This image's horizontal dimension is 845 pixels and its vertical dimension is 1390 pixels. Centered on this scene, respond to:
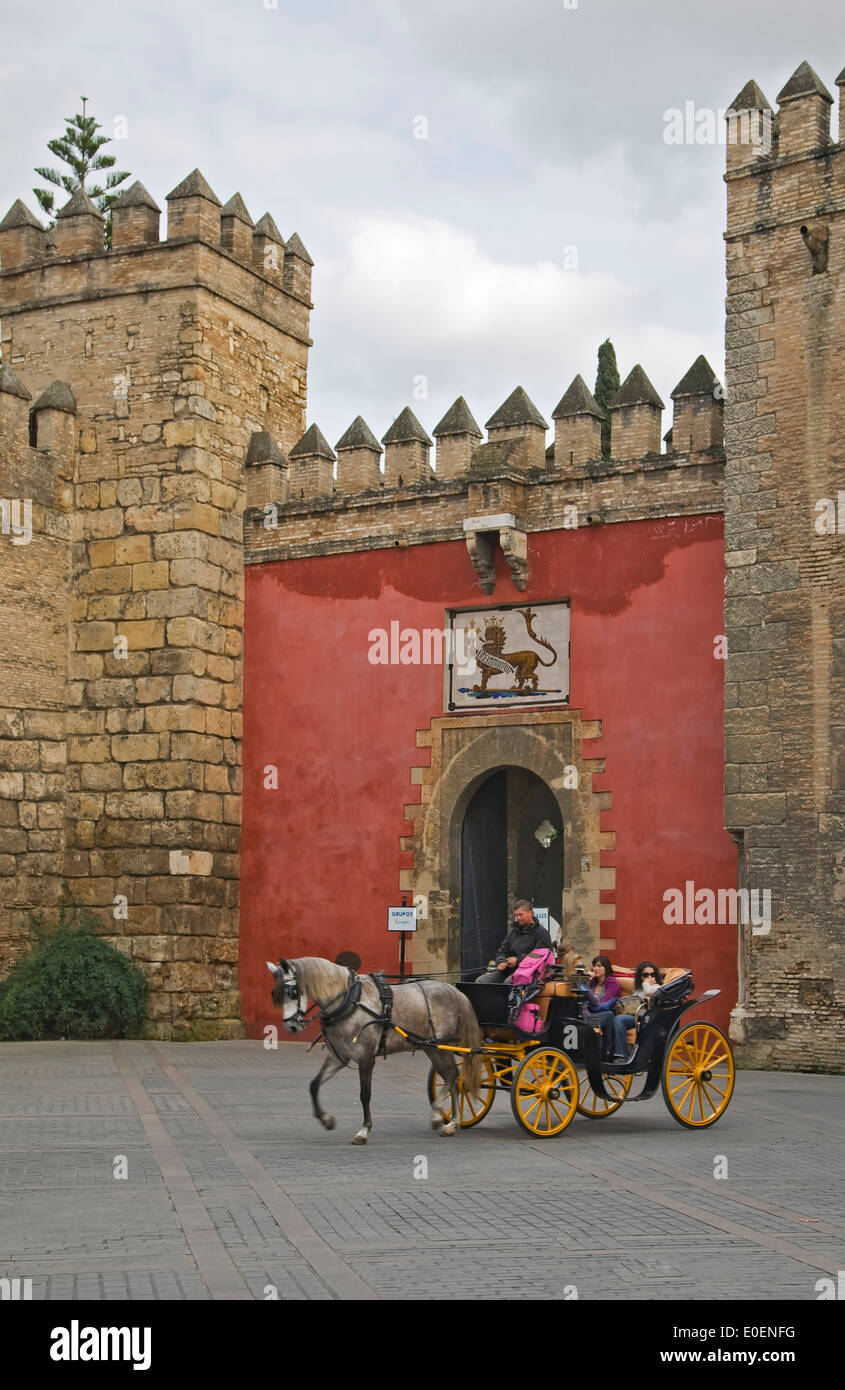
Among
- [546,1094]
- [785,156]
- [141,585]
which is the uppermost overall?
[785,156]

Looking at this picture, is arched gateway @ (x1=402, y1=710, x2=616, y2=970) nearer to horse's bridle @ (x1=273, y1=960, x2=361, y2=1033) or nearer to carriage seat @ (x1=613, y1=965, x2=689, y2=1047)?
carriage seat @ (x1=613, y1=965, x2=689, y2=1047)

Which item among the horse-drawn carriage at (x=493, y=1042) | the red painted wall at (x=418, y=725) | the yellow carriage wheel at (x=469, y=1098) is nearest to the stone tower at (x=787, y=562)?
the red painted wall at (x=418, y=725)

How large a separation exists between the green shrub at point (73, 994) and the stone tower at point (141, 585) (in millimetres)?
269

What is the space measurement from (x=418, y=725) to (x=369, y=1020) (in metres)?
7.20

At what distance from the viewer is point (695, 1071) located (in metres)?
10.5

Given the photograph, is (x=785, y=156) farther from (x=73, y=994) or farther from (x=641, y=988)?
(x=73, y=994)

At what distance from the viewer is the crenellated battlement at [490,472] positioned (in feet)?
51.5

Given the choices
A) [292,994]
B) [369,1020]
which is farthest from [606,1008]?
[292,994]

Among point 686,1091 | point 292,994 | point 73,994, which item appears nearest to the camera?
point 292,994

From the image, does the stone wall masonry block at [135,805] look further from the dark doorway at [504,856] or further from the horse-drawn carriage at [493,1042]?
the horse-drawn carriage at [493,1042]

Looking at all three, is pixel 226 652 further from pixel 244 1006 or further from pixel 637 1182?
pixel 637 1182

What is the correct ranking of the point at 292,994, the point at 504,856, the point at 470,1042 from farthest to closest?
1. the point at 504,856
2. the point at 470,1042
3. the point at 292,994

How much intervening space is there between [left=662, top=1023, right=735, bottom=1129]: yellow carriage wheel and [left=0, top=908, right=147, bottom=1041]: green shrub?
7584 millimetres

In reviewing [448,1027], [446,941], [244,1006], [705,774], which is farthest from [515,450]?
[448,1027]
